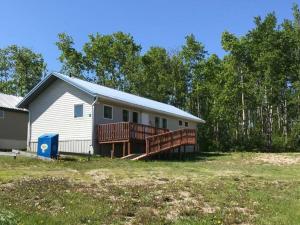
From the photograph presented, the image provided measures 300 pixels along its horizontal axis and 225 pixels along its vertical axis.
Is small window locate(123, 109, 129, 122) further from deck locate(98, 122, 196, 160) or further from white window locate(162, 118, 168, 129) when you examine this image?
white window locate(162, 118, 168, 129)

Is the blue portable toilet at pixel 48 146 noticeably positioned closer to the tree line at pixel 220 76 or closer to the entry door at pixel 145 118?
the entry door at pixel 145 118

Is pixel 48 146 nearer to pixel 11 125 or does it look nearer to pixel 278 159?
pixel 11 125

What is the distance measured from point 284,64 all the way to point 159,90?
15885mm

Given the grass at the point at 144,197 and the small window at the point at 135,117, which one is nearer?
the grass at the point at 144,197

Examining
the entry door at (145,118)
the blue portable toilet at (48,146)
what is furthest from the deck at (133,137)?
the blue portable toilet at (48,146)

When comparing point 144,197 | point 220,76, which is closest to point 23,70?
point 220,76

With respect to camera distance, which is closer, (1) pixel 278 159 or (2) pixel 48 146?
(2) pixel 48 146

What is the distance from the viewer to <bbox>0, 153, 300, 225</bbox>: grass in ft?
38.1

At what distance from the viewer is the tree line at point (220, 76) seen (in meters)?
51.8

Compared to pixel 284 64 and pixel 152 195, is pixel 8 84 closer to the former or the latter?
pixel 284 64

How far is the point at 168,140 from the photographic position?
104 feet

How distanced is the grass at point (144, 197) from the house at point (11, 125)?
17007mm

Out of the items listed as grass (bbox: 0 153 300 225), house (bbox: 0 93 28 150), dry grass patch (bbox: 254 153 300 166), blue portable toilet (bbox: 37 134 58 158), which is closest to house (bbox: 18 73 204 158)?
house (bbox: 0 93 28 150)

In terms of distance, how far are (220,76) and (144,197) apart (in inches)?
1692
